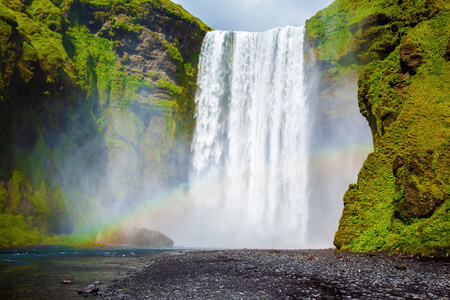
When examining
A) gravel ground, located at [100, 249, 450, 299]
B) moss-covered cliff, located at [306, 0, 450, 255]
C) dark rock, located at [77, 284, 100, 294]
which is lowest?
dark rock, located at [77, 284, 100, 294]

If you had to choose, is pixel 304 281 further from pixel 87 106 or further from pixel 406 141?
pixel 87 106

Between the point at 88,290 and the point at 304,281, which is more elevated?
the point at 304,281

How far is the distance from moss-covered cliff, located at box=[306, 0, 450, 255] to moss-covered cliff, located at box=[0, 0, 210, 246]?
2799 cm

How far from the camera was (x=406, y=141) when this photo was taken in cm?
1498

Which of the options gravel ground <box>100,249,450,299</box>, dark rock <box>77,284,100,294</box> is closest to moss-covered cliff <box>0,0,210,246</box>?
dark rock <box>77,284,100,294</box>

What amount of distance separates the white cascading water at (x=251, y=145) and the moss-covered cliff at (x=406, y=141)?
68.1 feet

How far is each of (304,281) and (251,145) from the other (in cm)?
3691

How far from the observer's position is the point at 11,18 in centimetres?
3222

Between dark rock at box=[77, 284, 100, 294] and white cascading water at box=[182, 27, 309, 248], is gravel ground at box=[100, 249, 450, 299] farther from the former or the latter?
white cascading water at box=[182, 27, 309, 248]

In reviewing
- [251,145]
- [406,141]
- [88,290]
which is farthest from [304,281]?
[251,145]

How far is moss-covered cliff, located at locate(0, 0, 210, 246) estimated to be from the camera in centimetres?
3194

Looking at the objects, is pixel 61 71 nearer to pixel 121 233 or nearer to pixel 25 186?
pixel 25 186

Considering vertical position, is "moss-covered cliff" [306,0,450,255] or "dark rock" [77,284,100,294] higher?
"moss-covered cliff" [306,0,450,255]

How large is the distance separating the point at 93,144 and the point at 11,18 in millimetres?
18493
